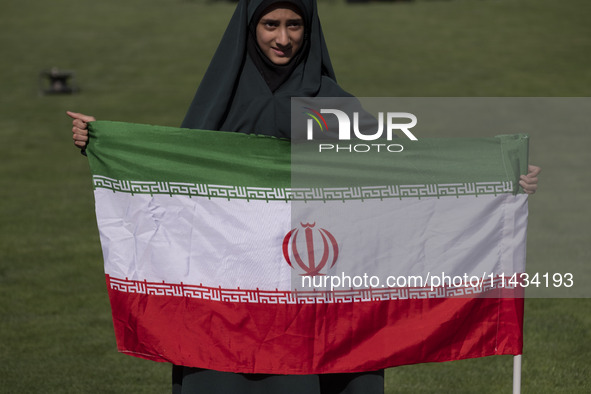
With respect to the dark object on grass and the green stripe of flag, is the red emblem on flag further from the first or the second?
the dark object on grass

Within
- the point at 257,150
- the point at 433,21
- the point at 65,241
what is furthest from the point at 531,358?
the point at 433,21

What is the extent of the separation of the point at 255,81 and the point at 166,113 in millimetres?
15451

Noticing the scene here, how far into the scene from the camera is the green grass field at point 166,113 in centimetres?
581

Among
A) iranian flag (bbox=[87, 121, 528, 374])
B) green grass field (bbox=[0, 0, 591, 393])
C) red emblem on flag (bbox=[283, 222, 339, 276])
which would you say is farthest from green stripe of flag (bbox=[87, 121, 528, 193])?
green grass field (bbox=[0, 0, 591, 393])

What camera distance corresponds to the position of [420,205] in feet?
12.0

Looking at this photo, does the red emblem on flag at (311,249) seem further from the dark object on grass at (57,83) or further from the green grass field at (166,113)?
the dark object on grass at (57,83)

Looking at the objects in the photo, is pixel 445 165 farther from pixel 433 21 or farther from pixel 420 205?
pixel 433 21

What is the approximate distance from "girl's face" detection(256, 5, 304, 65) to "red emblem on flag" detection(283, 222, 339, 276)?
0.67 metres

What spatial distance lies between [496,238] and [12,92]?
18915 millimetres

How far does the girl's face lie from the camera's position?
345 centimetres

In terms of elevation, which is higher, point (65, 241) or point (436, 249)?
point (436, 249)

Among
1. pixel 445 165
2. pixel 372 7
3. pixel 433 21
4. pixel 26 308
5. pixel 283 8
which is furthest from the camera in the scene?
pixel 372 7

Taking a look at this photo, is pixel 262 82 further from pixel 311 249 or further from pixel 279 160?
pixel 311 249

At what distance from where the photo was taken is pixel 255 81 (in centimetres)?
354
